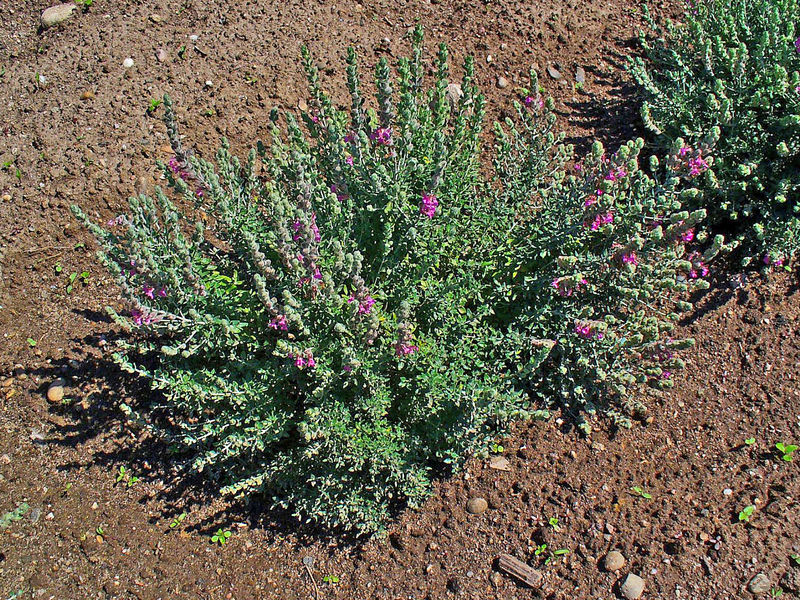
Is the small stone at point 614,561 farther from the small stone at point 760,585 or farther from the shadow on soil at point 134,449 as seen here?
the shadow on soil at point 134,449

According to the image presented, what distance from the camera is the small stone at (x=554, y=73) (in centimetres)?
508

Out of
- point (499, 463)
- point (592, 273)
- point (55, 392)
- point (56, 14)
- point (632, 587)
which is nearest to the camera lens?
point (632, 587)

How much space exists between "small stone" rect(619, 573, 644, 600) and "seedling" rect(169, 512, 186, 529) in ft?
7.40

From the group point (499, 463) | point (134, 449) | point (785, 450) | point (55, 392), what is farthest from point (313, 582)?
point (785, 450)

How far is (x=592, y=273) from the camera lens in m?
3.35

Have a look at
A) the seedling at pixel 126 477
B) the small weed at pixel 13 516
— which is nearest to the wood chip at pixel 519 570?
the seedling at pixel 126 477

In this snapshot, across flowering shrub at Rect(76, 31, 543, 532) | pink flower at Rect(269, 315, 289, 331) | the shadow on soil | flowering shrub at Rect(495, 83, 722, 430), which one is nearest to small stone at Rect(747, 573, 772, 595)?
flowering shrub at Rect(495, 83, 722, 430)

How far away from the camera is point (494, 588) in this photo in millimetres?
3225

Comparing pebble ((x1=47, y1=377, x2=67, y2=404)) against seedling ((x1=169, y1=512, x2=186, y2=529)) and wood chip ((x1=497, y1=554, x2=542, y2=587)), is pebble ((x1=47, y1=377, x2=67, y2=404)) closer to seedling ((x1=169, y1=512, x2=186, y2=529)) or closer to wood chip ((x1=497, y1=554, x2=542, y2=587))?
seedling ((x1=169, y1=512, x2=186, y2=529))

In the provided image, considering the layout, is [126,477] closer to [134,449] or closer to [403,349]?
[134,449]

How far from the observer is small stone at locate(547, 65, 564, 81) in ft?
16.7

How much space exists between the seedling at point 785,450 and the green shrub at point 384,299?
0.67m

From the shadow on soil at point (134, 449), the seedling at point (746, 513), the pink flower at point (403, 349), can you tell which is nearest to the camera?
the pink flower at point (403, 349)

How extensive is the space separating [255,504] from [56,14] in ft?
Result: 14.2
